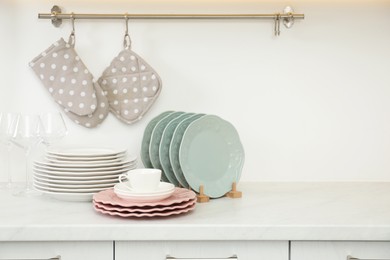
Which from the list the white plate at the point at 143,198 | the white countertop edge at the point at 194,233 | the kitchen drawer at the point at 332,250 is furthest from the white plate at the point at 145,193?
the kitchen drawer at the point at 332,250

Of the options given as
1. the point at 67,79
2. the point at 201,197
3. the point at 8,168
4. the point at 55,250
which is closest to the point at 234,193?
the point at 201,197

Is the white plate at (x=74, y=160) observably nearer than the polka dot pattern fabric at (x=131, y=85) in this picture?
Yes

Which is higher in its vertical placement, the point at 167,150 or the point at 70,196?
the point at 167,150

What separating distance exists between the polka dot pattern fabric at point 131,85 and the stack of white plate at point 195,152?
0.43 ft

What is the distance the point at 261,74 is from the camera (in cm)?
182

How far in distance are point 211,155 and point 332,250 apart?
0.48 m

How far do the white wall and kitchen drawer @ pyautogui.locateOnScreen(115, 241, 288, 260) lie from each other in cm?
56

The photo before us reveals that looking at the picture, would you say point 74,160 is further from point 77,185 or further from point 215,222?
point 215,222

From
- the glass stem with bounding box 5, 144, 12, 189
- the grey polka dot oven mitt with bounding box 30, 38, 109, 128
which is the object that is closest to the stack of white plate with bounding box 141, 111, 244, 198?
the grey polka dot oven mitt with bounding box 30, 38, 109, 128

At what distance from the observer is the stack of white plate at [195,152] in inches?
61.4

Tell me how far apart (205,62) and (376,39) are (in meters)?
0.60

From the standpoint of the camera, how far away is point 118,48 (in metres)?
1.79

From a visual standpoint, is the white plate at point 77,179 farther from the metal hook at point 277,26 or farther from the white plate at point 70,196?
the metal hook at point 277,26

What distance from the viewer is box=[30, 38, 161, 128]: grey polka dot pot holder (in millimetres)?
1728
